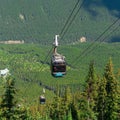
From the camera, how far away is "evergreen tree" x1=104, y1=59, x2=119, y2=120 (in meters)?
73.8

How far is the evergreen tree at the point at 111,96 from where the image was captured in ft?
242

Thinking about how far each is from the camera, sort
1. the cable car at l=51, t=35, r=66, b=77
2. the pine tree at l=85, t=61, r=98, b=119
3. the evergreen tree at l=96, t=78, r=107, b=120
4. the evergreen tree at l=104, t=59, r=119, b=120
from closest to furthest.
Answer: the cable car at l=51, t=35, r=66, b=77 → the evergreen tree at l=104, t=59, r=119, b=120 → the evergreen tree at l=96, t=78, r=107, b=120 → the pine tree at l=85, t=61, r=98, b=119

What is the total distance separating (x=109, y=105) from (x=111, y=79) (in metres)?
3.83

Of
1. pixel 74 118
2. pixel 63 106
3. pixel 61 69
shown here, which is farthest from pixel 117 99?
pixel 61 69

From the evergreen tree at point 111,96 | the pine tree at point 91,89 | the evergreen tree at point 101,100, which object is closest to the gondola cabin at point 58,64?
the evergreen tree at point 111,96

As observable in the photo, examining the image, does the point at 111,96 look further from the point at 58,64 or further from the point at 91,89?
the point at 58,64

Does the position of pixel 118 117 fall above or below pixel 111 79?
below

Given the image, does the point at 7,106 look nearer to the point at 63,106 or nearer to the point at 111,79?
the point at 111,79

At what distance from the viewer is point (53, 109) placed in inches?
3821

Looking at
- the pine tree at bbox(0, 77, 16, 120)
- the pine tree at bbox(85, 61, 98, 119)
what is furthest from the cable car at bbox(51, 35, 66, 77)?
the pine tree at bbox(85, 61, 98, 119)

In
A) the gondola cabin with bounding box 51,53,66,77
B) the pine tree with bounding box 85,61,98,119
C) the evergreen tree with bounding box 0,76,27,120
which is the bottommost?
the evergreen tree with bounding box 0,76,27,120

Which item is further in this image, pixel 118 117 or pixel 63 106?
pixel 63 106

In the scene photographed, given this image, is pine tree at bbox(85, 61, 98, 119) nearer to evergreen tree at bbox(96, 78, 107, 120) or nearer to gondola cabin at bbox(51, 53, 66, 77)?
evergreen tree at bbox(96, 78, 107, 120)

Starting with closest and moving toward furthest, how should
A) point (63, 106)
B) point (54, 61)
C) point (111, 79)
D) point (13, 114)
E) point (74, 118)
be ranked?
point (54, 61) < point (13, 114) < point (111, 79) < point (74, 118) < point (63, 106)
